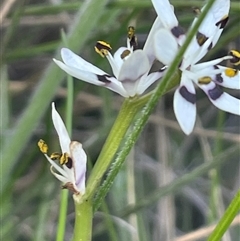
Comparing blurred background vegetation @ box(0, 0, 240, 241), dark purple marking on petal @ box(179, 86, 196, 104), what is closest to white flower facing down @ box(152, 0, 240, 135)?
dark purple marking on petal @ box(179, 86, 196, 104)

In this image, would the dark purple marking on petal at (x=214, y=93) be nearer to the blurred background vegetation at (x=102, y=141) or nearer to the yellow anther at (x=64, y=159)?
the yellow anther at (x=64, y=159)

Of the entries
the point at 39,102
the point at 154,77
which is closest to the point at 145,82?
the point at 154,77

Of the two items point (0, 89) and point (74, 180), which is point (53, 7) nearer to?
point (0, 89)

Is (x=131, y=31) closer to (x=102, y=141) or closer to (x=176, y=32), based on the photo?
(x=176, y=32)

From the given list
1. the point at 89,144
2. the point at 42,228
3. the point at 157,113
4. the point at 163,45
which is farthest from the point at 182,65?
the point at 157,113

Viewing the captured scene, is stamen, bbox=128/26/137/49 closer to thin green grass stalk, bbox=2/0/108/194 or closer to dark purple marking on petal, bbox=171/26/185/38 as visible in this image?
dark purple marking on petal, bbox=171/26/185/38

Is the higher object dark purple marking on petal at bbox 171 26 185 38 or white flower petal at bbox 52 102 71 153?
dark purple marking on petal at bbox 171 26 185 38

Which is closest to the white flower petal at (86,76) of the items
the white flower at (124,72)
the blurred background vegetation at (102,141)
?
the white flower at (124,72)

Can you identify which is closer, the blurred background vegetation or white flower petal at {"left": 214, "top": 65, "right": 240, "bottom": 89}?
white flower petal at {"left": 214, "top": 65, "right": 240, "bottom": 89}
